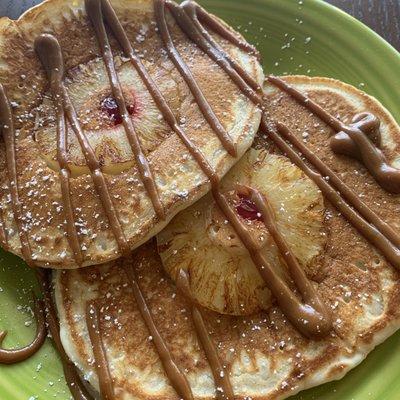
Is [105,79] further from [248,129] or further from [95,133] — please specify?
[248,129]

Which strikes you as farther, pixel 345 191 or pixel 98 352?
pixel 345 191

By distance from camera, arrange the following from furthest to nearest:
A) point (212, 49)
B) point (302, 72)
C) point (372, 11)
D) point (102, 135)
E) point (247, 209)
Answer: point (372, 11)
point (302, 72)
point (212, 49)
point (102, 135)
point (247, 209)

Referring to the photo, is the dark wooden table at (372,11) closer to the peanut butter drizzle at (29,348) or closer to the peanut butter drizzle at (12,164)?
the peanut butter drizzle at (12,164)

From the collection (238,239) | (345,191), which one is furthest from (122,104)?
(345,191)

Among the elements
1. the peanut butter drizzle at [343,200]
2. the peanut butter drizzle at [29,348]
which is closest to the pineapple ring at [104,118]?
the peanut butter drizzle at [343,200]

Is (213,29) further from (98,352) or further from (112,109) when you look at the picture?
(98,352)

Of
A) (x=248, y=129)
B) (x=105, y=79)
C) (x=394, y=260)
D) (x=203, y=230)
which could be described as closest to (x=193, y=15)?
(x=105, y=79)
